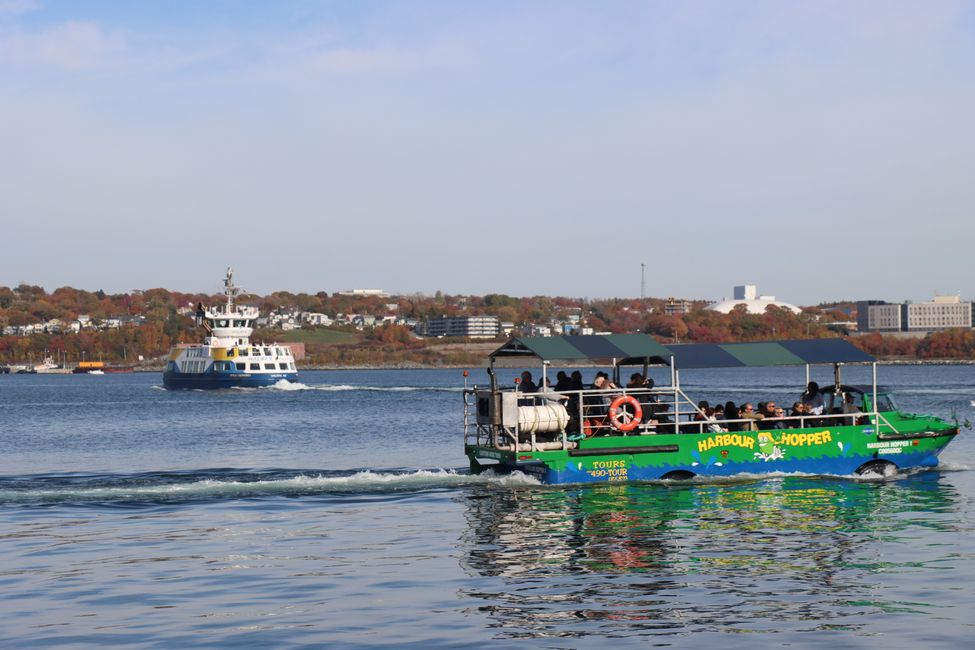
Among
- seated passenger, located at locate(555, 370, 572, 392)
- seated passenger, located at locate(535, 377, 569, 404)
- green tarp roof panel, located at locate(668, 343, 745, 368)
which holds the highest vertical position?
green tarp roof panel, located at locate(668, 343, 745, 368)

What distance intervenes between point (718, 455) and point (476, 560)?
9788mm

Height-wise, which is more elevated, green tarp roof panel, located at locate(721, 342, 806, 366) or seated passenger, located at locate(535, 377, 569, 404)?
green tarp roof panel, located at locate(721, 342, 806, 366)

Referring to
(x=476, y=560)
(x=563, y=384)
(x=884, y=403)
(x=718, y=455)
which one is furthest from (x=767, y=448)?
(x=476, y=560)

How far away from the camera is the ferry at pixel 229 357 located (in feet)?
365

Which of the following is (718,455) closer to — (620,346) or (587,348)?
(620,346)

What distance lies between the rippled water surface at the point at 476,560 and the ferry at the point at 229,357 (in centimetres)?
7607

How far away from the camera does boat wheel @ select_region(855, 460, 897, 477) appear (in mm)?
28672

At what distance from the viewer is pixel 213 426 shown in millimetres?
61625

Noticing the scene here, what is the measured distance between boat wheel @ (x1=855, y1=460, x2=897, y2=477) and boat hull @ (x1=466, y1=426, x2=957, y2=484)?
0.05 meters

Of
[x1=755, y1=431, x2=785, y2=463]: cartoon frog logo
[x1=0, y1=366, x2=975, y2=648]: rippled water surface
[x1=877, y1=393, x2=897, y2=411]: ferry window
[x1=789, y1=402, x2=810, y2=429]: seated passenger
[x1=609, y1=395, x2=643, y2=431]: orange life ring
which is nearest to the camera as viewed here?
[x1=0, y1=366, x2=975, y2=648]: rippled water surface

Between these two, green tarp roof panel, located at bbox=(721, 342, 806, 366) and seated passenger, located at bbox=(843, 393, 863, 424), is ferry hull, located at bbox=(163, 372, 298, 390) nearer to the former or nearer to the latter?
green tarp roof panel, located at bbox=(721, 342, 806, 366)

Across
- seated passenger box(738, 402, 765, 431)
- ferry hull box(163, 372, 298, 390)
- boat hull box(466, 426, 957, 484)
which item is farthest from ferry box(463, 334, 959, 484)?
ferry hull box(163, 372, 298, 390)

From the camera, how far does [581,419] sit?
26656 millimetres

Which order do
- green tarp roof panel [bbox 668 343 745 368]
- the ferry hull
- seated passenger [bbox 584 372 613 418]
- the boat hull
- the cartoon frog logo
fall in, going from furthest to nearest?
the ferry hull < green tarp roof panel [bbox 668 343 745 368] < the cartoon frog logo < seated passenger [bbox 584 372 613 418] < the boat hull
